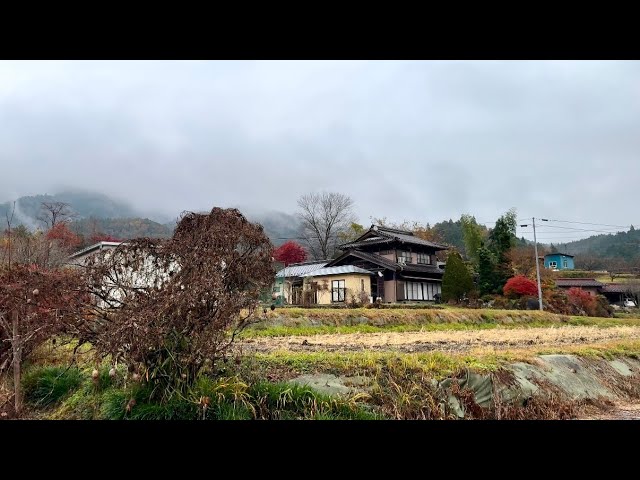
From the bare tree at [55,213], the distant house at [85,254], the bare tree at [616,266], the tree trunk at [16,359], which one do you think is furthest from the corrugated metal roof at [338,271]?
the bare tree at [616,266]

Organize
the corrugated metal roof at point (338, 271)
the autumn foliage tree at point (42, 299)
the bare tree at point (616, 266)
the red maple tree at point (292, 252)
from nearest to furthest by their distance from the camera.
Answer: the autumn foliage tree at point (42, 299)
the corrugated metal roof at point (338, 271)
the red maple tree at point (292, 252)
the bare tree at point (616, 266)

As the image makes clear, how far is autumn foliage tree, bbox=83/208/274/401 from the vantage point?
12.7 ft

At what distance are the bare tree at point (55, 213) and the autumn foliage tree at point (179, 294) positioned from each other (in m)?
21.0

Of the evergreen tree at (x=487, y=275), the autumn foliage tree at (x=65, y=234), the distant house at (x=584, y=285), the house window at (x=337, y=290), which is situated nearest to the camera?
the autumn foliage tree at (x=65, y=234)

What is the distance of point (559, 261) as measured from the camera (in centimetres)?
4728

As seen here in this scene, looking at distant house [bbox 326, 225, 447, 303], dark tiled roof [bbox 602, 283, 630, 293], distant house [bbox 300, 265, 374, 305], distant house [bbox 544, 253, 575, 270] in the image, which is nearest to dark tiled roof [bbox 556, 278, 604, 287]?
dark tiled roof [bbox 602, 283, 630, 293]

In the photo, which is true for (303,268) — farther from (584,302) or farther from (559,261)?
(559,261)

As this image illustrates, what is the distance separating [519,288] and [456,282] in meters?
3.50

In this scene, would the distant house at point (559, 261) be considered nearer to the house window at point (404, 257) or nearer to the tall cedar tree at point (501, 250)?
the tall cedar tree at point (501, 250)

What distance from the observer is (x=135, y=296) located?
4152 millimetres

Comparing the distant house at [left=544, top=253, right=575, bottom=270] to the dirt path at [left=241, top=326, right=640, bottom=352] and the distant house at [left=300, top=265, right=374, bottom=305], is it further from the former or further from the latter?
the dirt path at [left=241, top=326, right=640, bottom=352]

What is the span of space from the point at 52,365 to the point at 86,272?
2129 millimetres

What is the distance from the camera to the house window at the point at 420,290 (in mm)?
28891
